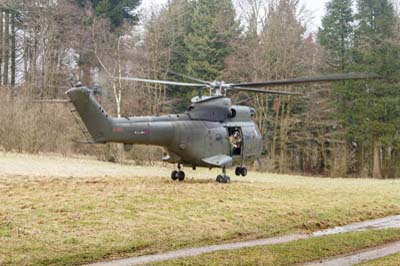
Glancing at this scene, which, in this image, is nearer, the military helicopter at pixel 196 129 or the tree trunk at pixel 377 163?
the military helicopter at pixel 196 129

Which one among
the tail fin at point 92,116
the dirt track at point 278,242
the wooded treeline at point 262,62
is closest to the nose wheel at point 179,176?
the tail fin at point 92,116

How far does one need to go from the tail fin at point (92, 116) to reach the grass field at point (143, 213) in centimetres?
148

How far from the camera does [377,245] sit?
961 cm

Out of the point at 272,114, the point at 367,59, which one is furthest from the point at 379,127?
the point at 272,114

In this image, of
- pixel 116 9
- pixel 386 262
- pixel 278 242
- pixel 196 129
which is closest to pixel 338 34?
pixel 116 9

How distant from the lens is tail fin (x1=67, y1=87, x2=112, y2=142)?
14781mm

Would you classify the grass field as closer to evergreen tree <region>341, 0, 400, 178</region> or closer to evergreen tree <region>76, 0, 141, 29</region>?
evergreen tree <region>341, 0, 400, 178</region>

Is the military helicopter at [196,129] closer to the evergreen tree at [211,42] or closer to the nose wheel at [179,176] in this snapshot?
the nose wheel at [179,176]

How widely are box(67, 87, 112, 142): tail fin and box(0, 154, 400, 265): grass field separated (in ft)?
4.87

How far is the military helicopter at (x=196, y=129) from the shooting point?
1509 cm

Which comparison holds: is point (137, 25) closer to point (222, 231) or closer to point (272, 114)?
point (272, 114)

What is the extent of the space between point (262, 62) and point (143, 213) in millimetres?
25991

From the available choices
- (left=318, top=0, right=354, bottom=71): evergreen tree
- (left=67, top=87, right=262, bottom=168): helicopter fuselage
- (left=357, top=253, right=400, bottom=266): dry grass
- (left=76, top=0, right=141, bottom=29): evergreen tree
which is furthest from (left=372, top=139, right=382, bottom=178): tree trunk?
(left=357, top=253, right=400, bottom=266): dry grass

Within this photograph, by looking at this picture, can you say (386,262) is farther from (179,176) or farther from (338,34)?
(338,34)
